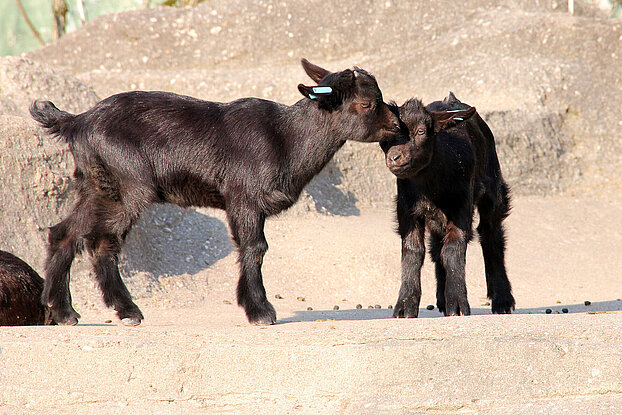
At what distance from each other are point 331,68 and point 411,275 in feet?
35.0

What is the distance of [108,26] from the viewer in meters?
18.5

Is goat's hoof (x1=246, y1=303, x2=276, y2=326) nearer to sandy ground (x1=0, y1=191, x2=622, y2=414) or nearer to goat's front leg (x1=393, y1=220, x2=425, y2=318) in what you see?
sandy ground (x1=0, y1=191, x2=622, y2=414)

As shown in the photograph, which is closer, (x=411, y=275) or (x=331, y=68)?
(x=411, y=275)

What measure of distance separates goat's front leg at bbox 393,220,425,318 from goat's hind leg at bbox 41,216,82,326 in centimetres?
251

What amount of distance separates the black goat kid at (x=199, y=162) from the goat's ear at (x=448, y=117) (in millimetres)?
407

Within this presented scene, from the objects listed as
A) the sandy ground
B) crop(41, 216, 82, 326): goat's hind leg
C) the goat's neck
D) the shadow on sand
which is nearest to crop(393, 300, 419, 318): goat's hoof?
the sandy ground

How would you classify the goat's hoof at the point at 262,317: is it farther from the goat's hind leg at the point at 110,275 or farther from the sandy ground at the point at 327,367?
the goat's hind leg at the point at 110,275

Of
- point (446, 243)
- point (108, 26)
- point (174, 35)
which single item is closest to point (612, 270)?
point (446, 243)

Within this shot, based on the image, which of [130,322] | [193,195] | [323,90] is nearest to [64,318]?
[130,322]

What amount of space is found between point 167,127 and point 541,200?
9460mm

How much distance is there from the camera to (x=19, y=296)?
634 cm

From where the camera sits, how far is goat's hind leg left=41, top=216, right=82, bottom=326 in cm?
633

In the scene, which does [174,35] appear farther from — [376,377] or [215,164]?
[376,377]

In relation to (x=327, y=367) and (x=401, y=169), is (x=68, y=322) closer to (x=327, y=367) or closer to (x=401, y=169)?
(x=327, y=367)
